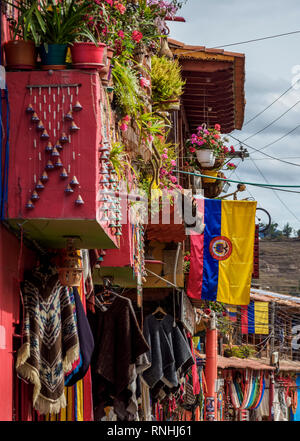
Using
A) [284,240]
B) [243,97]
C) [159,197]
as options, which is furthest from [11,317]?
[284,240]

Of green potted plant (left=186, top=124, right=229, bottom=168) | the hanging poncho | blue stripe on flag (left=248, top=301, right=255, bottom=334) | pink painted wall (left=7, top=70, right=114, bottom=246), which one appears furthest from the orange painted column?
blue stripe on flag (left=248, top=301, right=255, bottom=334)

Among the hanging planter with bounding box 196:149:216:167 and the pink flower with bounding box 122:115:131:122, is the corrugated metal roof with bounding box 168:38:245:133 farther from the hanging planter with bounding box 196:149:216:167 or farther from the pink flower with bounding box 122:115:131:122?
the pink flower with bounding box 122:115:131:122

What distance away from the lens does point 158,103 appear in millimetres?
11773

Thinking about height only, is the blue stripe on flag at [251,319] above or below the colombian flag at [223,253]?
below

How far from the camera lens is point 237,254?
1430cm

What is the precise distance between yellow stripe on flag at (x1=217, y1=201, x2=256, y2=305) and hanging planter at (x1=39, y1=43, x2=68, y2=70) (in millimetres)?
8159

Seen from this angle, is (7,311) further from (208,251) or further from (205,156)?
(205,156)

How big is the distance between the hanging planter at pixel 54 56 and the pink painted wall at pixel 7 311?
1360 millimetres

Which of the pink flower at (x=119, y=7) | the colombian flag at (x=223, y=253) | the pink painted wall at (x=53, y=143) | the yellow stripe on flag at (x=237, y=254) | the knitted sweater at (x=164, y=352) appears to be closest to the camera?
the pink painted wall at (x=53, y=143)

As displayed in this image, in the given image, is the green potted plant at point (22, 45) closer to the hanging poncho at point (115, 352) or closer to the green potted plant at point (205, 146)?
the hanging poncho at point (115, 352)

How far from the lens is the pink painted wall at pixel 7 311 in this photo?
6008 mm

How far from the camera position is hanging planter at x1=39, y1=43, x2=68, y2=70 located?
20.8ft

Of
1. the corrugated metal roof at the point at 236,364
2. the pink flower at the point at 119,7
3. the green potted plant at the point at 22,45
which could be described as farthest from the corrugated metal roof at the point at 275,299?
the green potted plant at the point at 22,45
